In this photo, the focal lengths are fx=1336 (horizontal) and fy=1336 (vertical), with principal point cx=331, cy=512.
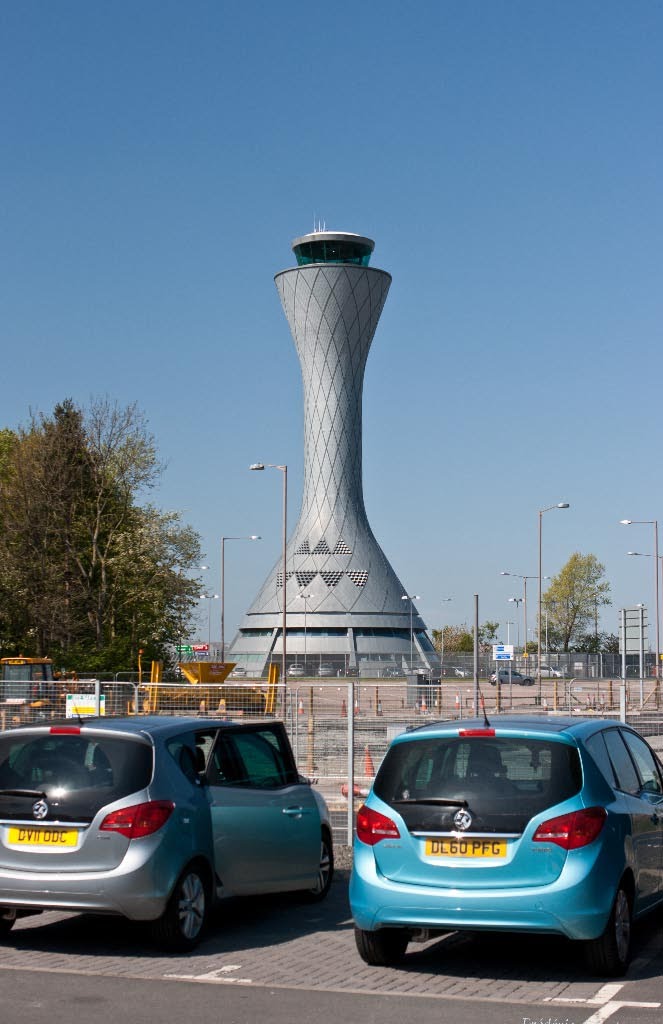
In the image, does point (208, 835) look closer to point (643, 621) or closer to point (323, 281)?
point (643, 621)

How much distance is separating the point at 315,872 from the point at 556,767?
11.1 ft

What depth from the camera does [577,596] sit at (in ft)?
352

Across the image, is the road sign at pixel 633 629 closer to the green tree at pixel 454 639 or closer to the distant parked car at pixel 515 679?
the distant parked car at pixel 515 679

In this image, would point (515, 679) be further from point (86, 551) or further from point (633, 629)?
point (633, 629)

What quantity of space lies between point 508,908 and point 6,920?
3.60 m

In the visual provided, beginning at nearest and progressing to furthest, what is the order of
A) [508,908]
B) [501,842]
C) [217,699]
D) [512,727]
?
[508,908] → [501,842] → [512,727] → [217,699]

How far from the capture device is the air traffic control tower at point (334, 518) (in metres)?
113

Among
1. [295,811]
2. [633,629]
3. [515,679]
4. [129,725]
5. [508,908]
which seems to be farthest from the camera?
[515,679]

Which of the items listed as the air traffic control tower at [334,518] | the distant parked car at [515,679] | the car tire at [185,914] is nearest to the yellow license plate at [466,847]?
the car tire at [185,914]

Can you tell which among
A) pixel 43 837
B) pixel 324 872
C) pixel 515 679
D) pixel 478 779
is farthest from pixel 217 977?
pixel 515 679

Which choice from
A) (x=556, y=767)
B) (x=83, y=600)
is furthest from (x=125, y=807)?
(x=83, y=600)

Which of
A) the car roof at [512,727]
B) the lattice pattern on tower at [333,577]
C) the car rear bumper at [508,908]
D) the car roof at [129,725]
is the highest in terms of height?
the lattice pattern on tower at [333,577]

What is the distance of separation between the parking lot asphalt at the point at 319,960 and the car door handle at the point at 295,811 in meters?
0.76

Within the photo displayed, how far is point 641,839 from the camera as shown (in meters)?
8.44
